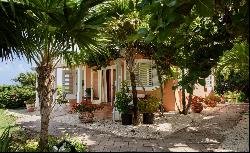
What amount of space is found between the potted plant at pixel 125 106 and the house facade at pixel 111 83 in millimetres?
1538

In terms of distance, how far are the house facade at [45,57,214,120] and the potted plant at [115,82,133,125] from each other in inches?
60.6

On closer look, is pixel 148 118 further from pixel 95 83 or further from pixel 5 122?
pixel 95 83

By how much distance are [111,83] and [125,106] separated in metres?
9.02

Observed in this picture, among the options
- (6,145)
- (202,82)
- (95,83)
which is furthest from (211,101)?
(202,82)

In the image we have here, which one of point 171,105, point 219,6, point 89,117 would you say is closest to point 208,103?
point 171,105

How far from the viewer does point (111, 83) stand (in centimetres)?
2623

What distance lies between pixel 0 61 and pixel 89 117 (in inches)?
427

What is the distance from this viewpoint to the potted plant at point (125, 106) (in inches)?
679

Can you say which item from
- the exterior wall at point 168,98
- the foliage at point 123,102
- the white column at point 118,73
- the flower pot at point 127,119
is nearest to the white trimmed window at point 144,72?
the exterior wall at point 168,98

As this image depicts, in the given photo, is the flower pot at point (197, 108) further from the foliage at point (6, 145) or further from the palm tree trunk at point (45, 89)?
the foliage at point (6, 145)

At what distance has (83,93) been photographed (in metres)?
28.7

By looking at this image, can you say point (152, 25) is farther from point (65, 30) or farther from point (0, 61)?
point (0, 61)

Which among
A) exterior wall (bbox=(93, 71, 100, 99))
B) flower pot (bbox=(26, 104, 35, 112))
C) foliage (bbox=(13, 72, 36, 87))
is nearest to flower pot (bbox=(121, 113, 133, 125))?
exterior wall (bbox=(93, 71, 100, 99))

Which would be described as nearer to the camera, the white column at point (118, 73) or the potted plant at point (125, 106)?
the potted plant at point (125, 106)
